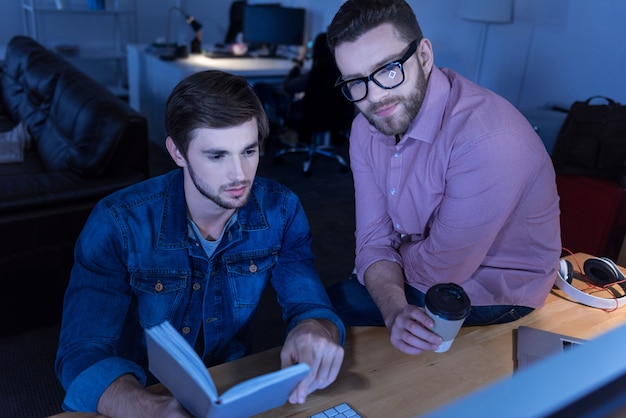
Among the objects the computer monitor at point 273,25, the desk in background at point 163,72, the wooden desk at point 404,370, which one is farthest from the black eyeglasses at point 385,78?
the computer monitor at point 273,25

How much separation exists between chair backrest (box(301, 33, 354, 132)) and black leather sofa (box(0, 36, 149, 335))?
1.62m

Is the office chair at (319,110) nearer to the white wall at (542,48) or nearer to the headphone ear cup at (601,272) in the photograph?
the white wall at (542,48)

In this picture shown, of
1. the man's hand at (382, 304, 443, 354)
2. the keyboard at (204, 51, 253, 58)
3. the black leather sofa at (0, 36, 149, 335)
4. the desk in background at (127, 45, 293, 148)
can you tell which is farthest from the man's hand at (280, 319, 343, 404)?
the keyboard at (204, 51, 253, 58)

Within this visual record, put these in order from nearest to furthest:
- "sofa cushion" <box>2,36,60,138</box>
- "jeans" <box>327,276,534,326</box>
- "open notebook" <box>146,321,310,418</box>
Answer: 1. "open notebook" <box>146,321,310,418</box>
2. "jeans" <box>327,276,534,326</box>
3. "sofa cushion" <box>2,36,60,138</box>

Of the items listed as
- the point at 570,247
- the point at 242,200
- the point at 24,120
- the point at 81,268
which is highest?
the point at 242,200

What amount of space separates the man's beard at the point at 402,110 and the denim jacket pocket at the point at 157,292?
2.09 ft

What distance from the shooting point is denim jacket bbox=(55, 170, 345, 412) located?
1075 millimetres

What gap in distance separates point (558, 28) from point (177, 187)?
3.18 metres

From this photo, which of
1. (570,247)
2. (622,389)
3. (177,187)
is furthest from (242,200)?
(570,247)

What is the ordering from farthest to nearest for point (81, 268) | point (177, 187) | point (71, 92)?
point (71, 92), point (177, 187), point (81, 268)

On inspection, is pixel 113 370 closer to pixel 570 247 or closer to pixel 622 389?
pixel 622 389

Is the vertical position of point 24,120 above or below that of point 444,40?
below

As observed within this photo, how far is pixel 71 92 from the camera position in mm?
2715

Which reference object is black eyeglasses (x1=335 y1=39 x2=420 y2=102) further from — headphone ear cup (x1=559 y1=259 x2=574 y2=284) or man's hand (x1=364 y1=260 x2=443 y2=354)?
headphone ear cup (x1=559 y1=259 x2=574 y2=284)
